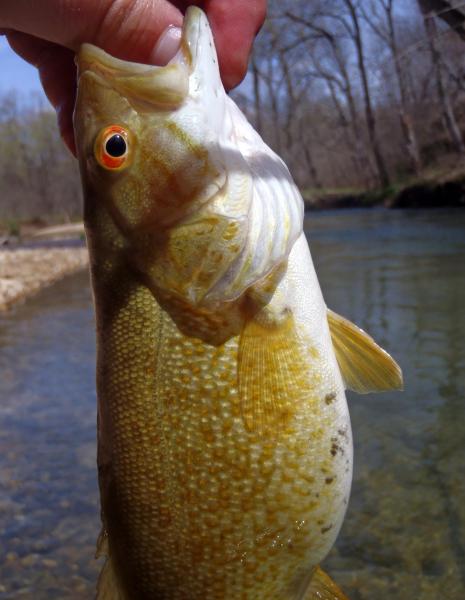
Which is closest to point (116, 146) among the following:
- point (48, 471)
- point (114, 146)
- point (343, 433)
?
point (114, 146)

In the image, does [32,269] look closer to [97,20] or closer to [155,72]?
[97,20]

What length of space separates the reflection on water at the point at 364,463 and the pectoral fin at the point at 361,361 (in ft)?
8.07

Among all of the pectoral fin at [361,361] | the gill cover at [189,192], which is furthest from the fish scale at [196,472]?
the pectoral fin at [361,361]

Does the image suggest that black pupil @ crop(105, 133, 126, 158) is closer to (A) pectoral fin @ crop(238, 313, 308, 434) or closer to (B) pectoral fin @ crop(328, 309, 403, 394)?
(A) pectoral fin @ crop(238, 313, 308, 434)

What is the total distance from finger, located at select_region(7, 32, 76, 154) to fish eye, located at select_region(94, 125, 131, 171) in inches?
25.9

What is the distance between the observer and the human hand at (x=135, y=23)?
222 cm

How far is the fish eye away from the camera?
6.98ft

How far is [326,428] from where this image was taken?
2.23 m

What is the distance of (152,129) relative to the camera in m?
2.13

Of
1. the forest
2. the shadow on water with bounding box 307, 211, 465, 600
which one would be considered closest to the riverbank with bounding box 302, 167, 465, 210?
the forest

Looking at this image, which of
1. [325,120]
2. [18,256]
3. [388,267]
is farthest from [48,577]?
[325,120]

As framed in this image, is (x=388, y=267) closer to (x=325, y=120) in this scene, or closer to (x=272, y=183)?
(x=272, y=183)

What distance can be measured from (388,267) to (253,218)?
14317 mm

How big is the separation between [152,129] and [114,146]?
13 cm
